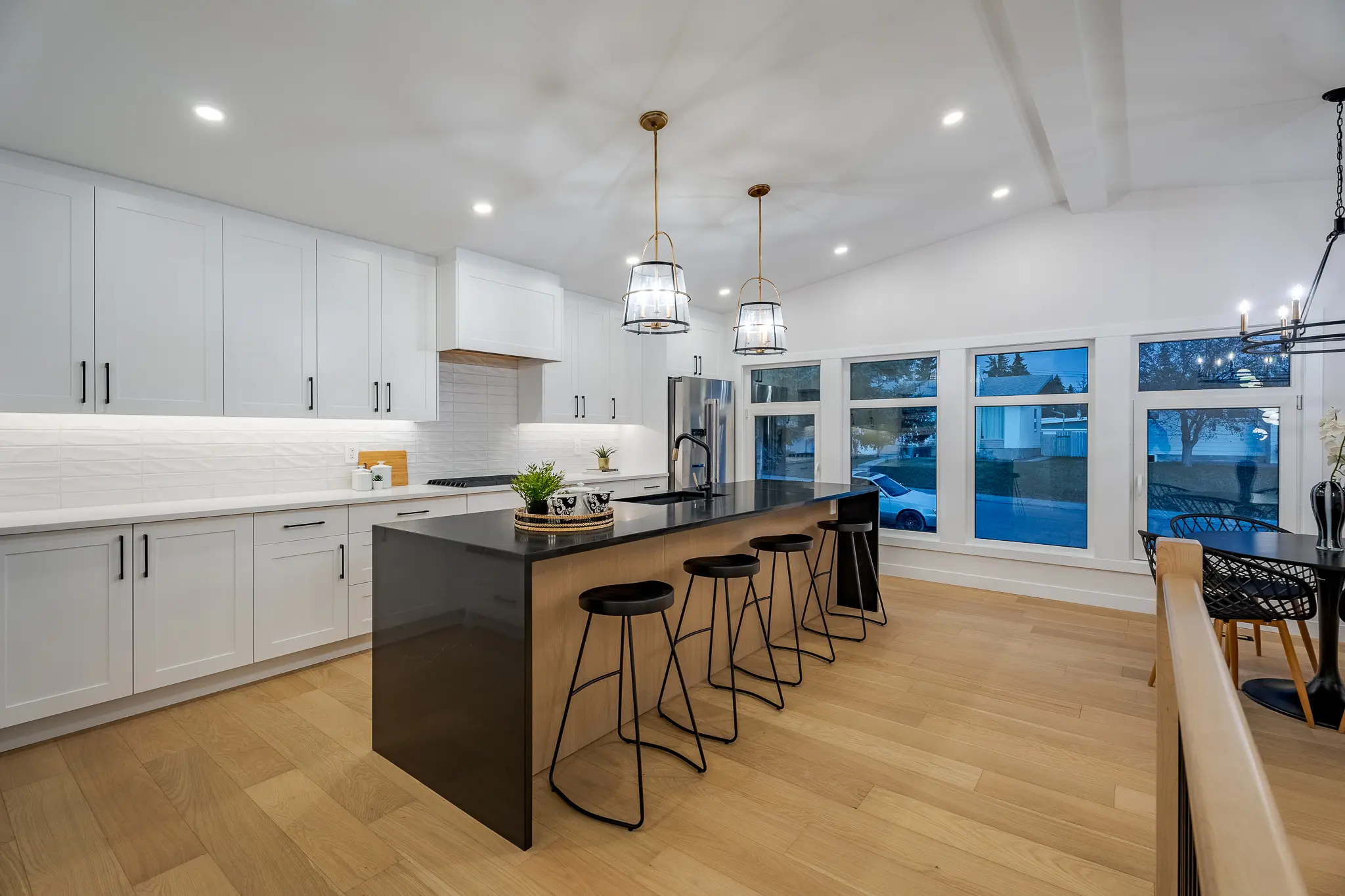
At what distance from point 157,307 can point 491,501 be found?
6.75 feet

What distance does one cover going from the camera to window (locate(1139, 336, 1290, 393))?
4.20m

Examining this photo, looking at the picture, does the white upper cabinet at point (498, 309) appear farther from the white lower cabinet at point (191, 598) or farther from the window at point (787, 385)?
the window at point (787, 385)

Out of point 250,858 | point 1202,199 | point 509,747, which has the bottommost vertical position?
point 250,858

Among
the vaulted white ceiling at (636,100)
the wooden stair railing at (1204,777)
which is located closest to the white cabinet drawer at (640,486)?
the vaulted white ceiling at (636,100)

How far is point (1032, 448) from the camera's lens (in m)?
5.11

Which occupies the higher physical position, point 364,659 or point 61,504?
point 61,504

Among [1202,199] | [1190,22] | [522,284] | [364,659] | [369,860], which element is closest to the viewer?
[369,860]

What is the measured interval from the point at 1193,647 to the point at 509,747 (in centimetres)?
186

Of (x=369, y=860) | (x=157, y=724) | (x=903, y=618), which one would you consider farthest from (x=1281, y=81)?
(x=157, y=724)

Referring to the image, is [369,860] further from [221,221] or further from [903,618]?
[903,618]

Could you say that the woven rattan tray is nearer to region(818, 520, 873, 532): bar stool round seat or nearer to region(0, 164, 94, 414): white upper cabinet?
region(818, 520, 873, 532): bar stool round seat

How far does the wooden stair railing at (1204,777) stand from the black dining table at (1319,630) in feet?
8.05

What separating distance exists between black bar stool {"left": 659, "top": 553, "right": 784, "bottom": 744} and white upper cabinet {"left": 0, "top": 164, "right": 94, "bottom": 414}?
2.97 m

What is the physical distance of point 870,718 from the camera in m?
2.86
